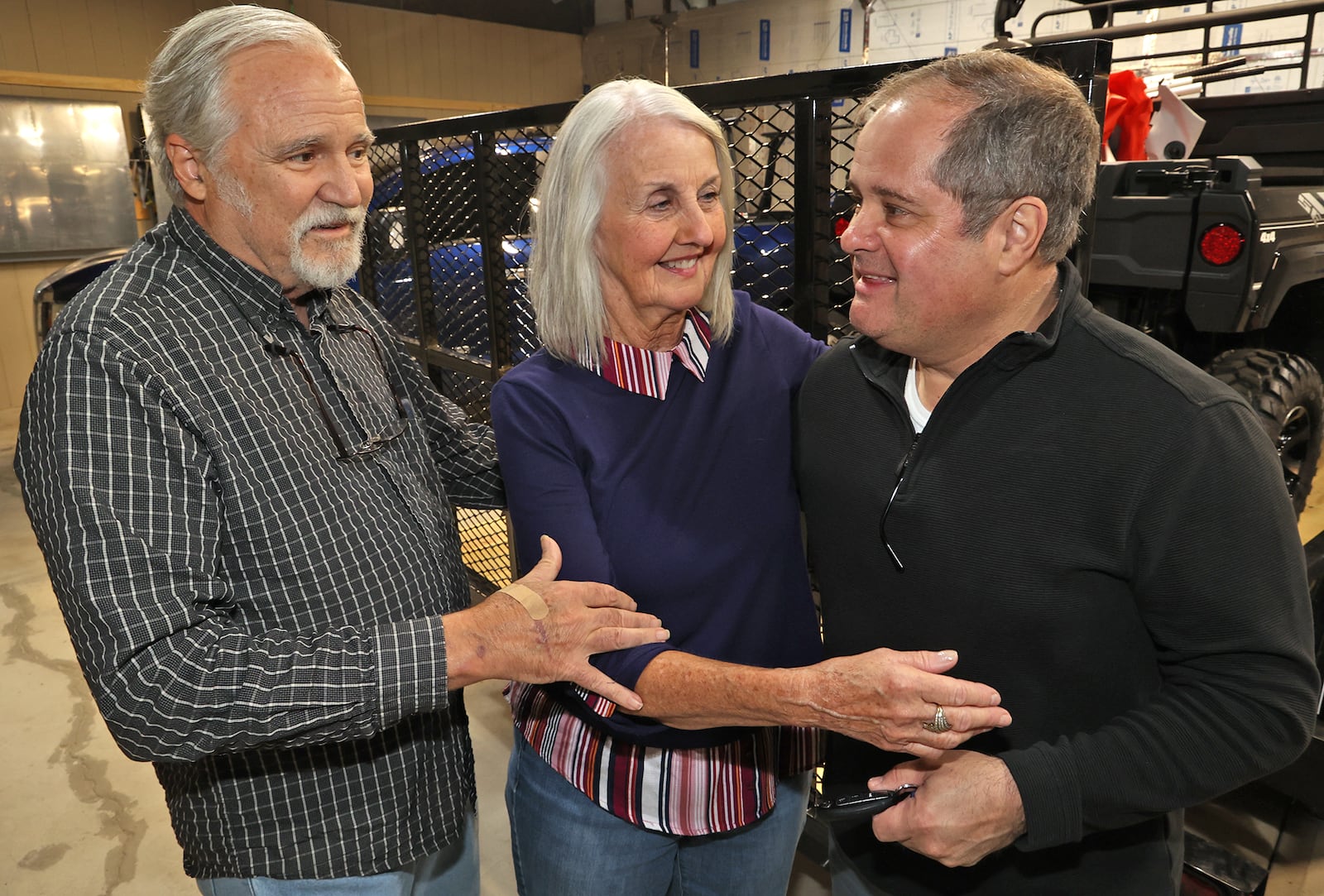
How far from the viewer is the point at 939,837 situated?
39.8 inches

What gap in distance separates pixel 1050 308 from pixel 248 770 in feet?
4.07

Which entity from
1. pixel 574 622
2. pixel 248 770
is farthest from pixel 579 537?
pixel 248 770

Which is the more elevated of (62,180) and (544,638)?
(62,180)

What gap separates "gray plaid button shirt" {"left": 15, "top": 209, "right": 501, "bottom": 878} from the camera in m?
0.99

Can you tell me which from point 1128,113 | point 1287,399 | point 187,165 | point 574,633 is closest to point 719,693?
point 574,633

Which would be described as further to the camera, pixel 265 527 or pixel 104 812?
pixel 104 812

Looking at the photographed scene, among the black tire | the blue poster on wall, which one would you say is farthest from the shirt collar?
the blue poster on wall

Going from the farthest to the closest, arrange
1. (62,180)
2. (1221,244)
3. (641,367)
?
(62,180) < (1221,244) < (641,367)

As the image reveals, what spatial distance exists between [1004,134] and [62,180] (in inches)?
345

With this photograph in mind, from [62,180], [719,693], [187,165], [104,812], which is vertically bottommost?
[104,812]

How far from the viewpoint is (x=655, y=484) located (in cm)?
124

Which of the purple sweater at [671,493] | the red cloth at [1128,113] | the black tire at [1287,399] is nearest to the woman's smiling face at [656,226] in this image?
the purple sweater at [671,493]

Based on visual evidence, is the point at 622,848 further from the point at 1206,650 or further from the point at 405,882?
the point at 1206,650

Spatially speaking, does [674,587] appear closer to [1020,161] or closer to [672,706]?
[672,706]
